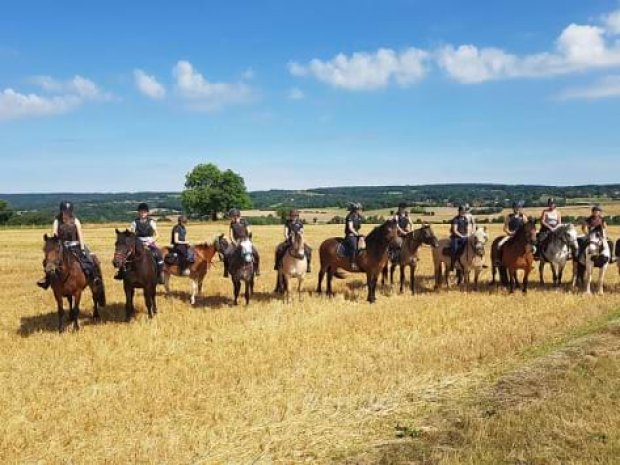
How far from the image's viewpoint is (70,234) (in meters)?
12.1

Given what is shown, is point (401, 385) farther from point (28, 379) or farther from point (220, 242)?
point (220, 242)

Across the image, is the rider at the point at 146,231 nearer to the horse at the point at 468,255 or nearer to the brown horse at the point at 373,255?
the brown horse at the point at 373,255

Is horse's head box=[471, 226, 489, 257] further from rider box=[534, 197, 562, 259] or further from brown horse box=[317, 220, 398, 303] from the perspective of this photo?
brown horse box=[317, 220, 398, 303]

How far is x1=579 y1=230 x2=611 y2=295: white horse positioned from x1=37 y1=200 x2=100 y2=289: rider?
1279cm

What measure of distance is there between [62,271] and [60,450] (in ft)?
19.8

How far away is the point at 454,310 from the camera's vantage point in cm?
1359

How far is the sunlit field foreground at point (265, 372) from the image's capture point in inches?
255

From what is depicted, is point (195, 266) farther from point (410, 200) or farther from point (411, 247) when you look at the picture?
point (410, 200)

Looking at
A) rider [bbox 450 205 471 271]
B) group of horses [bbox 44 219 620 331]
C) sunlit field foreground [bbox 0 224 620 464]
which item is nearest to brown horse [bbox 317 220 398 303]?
group of horses [bbox 44 219 620 331]

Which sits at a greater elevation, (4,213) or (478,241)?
(4,213)

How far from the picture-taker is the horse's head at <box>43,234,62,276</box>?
36.1 ft

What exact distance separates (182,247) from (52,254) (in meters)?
5.07

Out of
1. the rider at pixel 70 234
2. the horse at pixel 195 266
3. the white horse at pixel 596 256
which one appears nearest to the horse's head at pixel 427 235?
the white horse at pixel 596 256

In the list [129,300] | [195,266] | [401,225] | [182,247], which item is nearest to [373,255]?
[401,225]
